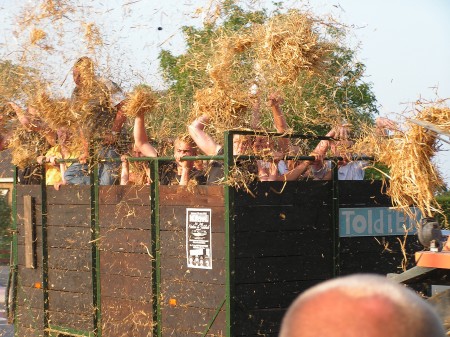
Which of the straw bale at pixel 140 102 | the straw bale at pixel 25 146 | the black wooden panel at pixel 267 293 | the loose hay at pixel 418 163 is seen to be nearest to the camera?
the loose hay at pixel 418 163

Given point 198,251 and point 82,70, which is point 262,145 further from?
point 82,70

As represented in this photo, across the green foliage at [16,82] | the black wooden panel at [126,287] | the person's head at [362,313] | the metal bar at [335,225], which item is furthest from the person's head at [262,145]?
the person's head at [362,313]

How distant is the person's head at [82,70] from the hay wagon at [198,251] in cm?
90

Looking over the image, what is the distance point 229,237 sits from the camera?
19.3ft

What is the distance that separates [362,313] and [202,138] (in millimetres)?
5451

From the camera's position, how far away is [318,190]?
21.3ft

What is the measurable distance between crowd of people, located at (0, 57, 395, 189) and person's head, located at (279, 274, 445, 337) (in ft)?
15.3

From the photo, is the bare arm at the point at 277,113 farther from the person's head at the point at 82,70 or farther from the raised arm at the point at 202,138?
the person's head at the point at 82,70

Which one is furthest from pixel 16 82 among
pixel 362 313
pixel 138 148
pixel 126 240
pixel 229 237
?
pixel 362 313

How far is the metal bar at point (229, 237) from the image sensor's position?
5867 millimetres

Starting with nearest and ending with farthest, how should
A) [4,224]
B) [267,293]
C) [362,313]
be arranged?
[362,313], [267,293], [4,224]

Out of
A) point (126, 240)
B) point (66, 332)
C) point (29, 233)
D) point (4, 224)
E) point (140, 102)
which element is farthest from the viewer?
point (4, 224)

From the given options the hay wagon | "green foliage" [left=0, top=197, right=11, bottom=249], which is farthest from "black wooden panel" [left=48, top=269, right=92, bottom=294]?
"green foliage" [left=0, top=197, right=11, bottom=249]

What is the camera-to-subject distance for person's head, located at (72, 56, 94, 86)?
24.2 ft
